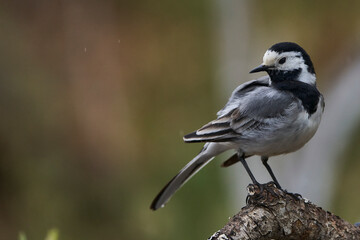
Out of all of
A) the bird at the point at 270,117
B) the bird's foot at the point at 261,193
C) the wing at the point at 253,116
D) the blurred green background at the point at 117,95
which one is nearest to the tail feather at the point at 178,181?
the bird at the point at 270,117

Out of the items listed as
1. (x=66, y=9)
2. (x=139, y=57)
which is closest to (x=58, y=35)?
(x=66, y=9)

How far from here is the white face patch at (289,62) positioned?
406 cm

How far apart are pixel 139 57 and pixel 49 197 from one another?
2.06 metres

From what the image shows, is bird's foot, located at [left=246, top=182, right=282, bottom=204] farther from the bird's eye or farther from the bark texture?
the bird's eye

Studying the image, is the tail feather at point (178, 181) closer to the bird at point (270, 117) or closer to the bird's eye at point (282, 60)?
the bird at point (270, 117)

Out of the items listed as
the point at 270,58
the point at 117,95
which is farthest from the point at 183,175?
the point at 117,95

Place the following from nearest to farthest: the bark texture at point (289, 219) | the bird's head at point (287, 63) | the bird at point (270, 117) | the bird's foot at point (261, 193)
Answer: the bark texture at point (289, 219)
the bird's foot at point (261, 193)
the bird at point (270, 117)
the bird's head at point (287, 63)

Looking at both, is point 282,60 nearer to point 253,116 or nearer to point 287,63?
point 287,63

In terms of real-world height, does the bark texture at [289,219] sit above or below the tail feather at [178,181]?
above

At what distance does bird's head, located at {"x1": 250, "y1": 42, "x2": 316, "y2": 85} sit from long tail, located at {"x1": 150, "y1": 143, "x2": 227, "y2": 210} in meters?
0.50

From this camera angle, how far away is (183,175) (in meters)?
4.17

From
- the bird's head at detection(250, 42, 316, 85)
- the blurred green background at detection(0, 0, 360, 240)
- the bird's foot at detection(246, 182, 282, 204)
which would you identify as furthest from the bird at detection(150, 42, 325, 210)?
the blurred green background at detection(0, 0, 360, 240)

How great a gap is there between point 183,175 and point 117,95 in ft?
17.5

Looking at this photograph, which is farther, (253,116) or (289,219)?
(253,116)
